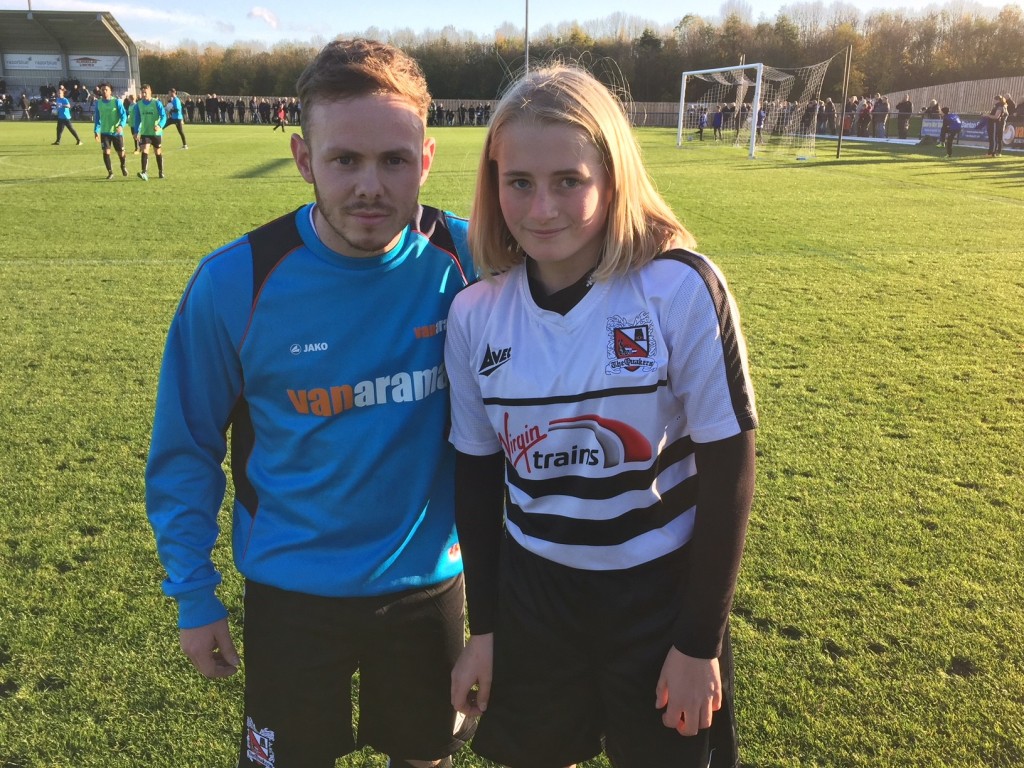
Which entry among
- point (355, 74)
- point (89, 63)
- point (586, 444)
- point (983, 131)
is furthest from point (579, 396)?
point (89, 63)

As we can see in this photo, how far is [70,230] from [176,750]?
10.0 meters

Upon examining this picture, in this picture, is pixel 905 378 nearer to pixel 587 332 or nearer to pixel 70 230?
pixel 587 332

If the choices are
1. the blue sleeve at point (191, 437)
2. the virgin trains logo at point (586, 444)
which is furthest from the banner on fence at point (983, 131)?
the blue sleeve at point (191, 437)

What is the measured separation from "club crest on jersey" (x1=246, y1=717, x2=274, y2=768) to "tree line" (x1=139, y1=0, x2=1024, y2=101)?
60.7m

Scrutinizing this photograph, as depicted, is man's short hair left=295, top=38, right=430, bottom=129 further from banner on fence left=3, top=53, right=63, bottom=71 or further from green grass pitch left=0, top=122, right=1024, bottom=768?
banner on fence left=3, top=53, right=63, bottom=71

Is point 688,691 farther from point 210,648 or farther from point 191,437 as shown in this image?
point 191,437

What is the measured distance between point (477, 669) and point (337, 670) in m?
0.33

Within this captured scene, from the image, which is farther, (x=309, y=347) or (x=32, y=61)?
(x=32, y=61)

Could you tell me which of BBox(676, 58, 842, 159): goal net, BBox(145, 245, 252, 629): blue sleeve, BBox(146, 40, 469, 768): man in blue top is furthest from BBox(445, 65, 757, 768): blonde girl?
BBox(676, 58, 842, 159): goal net

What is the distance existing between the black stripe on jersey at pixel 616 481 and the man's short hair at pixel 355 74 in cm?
83

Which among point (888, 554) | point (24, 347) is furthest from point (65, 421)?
point (888, 554)

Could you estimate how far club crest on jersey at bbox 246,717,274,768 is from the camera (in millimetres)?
1749

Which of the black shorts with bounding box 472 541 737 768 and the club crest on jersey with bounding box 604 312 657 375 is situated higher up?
the club crest on jersey with bounding box 604 312 657 375

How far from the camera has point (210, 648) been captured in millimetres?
1690
